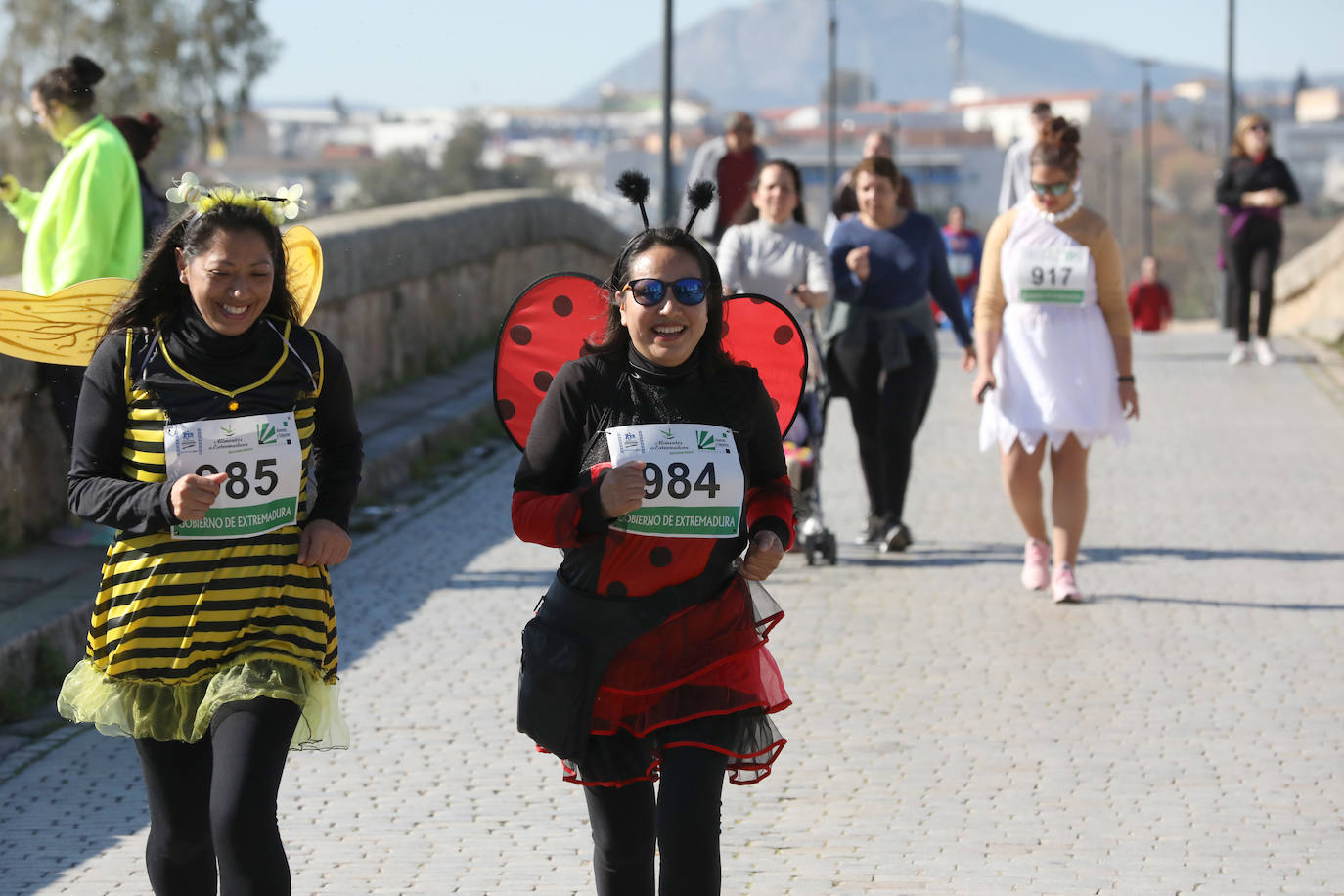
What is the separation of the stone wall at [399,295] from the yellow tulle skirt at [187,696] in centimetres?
364

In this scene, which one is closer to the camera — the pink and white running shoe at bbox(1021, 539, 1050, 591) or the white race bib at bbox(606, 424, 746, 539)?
the white race bib at bbox(606, 424, 746, 539)

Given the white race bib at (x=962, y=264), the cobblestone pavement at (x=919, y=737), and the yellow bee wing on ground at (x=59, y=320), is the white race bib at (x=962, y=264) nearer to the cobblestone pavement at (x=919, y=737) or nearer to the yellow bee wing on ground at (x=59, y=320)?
the cobblestone pavement at (x=919, y=737)

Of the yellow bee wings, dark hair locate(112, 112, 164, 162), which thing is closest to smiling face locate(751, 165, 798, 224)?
dark hair locate(112, 112, 164, 162)

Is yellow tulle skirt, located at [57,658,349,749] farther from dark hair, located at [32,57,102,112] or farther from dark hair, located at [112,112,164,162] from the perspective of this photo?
dark hair, located at [112,112,164,162]

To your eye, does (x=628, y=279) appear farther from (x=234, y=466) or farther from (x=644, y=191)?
(x=234, y=466)

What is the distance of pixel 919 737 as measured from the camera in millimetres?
5871

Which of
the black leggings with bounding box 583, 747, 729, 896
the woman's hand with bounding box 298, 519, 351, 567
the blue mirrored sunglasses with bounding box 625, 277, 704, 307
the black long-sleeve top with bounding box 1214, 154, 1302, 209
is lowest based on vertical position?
the black leggings with bounding box 583, 747, 729, 896

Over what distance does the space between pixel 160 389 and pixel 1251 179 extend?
13300mm

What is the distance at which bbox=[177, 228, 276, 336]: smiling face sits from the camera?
144 inches

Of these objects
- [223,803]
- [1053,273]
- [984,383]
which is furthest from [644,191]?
[984,383]

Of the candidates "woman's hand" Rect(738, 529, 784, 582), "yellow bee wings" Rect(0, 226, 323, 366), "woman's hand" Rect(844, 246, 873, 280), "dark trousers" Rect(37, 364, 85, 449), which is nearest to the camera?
"woman's hand" Rect(738, 529, 784, 582)

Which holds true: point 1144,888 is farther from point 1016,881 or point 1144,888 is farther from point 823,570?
point 823,570

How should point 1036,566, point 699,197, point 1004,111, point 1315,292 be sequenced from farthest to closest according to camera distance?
point 1004,111, point 1315,292, point 1036,566, point 699,197

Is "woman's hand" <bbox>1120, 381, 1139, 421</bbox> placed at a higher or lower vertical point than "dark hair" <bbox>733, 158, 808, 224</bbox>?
lower
